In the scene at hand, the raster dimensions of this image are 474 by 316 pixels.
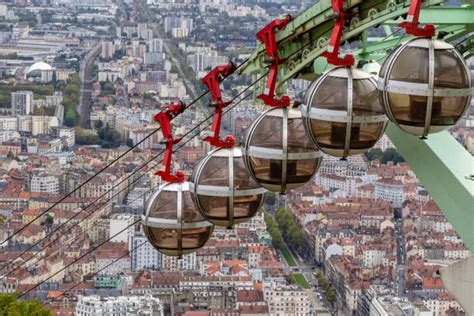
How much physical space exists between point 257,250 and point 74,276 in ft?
14.5

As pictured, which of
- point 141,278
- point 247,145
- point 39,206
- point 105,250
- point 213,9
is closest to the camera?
point 247,145

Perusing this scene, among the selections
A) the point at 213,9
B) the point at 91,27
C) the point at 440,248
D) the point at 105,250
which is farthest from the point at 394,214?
the point at 213,9

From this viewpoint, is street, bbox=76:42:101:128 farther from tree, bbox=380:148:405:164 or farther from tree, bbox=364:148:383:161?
tree, bbox=380:148:405:164

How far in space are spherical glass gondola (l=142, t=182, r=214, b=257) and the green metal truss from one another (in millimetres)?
318

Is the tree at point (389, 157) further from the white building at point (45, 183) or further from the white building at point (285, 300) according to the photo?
the white building at point (285, 300)

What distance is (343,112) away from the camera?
288cm

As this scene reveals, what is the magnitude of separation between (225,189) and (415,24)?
0.65 m

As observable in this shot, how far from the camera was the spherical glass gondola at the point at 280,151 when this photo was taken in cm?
308

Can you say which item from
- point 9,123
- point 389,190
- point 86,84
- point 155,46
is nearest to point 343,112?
point 389,190

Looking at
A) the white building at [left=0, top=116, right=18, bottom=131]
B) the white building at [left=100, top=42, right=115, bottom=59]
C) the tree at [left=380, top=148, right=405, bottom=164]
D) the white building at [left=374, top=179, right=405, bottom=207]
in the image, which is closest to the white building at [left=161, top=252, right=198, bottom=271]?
the white building at [left=374, top=179, right=405, bottom=207]

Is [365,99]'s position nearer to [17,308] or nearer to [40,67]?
[17,308]

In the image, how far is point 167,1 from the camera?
94.4 meters

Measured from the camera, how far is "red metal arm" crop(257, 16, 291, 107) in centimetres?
311

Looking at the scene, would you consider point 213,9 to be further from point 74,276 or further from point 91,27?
point 74,276
